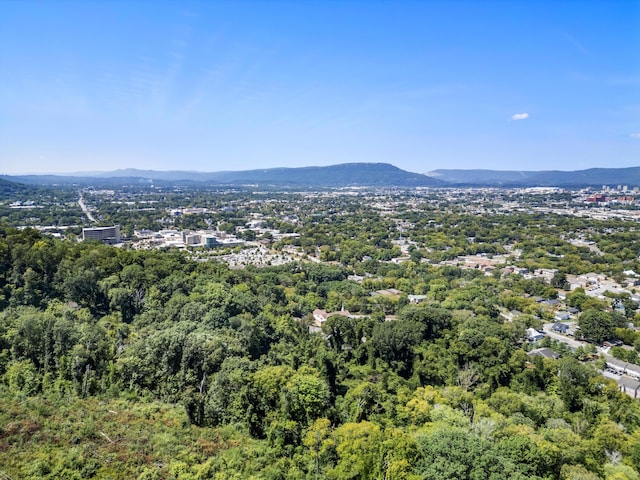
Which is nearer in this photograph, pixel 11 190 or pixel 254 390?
pixel 254 390

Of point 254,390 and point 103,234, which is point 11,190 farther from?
point 254,390

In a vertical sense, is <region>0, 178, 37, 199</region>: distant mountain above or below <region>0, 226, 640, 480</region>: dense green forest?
above

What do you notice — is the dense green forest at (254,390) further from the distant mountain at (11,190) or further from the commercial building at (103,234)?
the distant mountain at (11,190)

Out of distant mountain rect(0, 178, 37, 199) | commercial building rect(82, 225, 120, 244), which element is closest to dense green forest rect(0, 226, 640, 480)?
commercial building rect(82, 225, 120, 244)

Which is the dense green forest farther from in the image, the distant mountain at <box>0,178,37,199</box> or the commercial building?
the distant mountain at <box>0,178,37,199</box>

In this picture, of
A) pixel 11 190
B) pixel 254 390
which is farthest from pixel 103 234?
pixel 11 190

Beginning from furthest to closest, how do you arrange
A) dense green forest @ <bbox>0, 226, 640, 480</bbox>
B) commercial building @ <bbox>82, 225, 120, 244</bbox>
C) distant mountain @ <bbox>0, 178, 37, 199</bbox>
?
distant mountain @ <bbox>0, 178, 37, 199</bbox>
commercial building @ <bbox>82, 225, 120, 244</bbox>
dense green forest @ <bbox>0, 226, 640, 480</bbox>

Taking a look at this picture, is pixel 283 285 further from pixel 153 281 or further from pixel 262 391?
pixel 262 391

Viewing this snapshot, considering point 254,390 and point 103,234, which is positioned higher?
point 103,234

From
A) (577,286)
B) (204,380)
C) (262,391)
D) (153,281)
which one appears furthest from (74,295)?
(577,286)
